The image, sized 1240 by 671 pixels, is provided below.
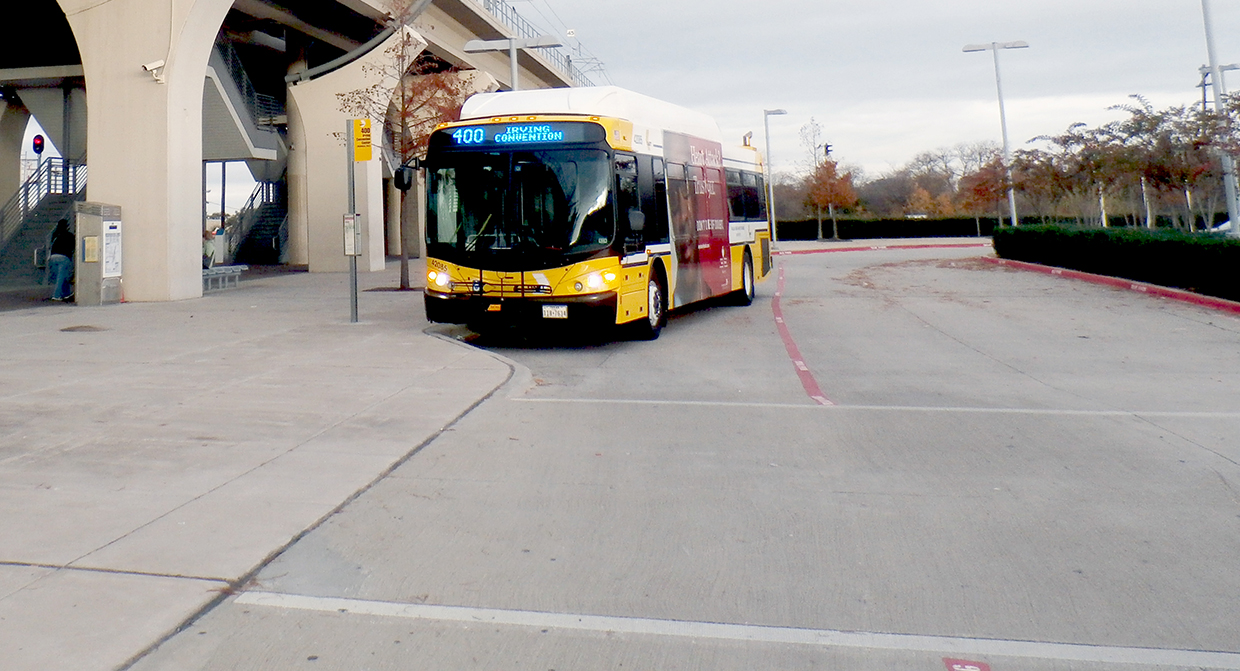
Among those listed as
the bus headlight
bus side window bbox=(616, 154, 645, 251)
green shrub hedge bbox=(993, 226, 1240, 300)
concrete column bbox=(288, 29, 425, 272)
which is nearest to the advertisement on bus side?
bus side window bbox=(616, 154, 645, 251)

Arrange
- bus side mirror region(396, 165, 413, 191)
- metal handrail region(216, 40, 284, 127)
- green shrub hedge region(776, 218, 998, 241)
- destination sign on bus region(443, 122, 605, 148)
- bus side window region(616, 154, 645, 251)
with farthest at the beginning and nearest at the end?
green shrub hedge region(776, 218, 998, 241) → metal handrail region(216, 40, 284, 127) → bus side mirror region(396, 165, 413, 191) → destination sign on bus region(443, 122, 605, 148) → bus side window region(616, 154, 645, 251)

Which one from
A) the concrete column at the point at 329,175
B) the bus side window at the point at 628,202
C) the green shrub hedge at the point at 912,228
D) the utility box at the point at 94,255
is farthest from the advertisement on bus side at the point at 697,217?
the green shrub hedge at the point at 912,228

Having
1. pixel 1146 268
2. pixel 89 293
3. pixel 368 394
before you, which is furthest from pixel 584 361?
pixel 1146 268

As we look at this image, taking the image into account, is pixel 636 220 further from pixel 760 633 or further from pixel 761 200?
pixel 761 200

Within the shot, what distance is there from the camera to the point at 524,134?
538 inches

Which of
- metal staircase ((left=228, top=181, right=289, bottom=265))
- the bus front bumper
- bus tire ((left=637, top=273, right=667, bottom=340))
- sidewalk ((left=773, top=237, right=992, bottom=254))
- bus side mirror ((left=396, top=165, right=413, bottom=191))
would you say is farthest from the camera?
sidewalk ((left=773, top=237, right=992, bottom=254))

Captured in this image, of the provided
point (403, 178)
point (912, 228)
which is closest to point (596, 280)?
point (403, 178)

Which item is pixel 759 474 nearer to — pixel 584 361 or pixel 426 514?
pixel 426 514

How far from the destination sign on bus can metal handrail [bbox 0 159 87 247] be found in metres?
20.4

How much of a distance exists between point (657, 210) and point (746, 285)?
6008 mm

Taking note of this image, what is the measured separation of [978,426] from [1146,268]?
15785 mm

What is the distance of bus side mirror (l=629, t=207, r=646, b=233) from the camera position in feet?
43.6

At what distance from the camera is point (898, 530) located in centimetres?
572

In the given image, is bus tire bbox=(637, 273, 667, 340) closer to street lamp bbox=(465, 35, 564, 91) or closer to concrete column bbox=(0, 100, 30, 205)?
street lamp bbox=(465, 35, 564, 91)
